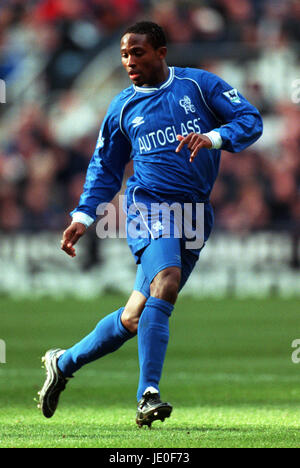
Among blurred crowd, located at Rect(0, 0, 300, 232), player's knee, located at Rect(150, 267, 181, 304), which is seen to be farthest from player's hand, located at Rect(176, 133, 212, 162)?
blurred crowd, located at Rect(0, 0, 300, 232)

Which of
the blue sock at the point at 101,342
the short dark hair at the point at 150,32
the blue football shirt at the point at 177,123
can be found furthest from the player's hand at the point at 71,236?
the short dark hair at the point at 150,32

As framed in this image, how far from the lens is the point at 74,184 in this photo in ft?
56.4

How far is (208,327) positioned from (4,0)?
1051cm

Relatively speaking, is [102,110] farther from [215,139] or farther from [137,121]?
[215,139]

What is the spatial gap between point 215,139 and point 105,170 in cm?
86

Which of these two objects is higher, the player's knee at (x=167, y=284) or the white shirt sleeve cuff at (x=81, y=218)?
the white shirt sleeve cuff at (x=81, y=218)

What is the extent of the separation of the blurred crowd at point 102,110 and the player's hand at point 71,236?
1021cm

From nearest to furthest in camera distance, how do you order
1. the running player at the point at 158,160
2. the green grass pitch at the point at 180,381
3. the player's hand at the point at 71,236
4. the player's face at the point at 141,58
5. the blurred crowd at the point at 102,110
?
the green grass pitch at the point at 180,381 < the running player at the point at 158,160 < the player's face at the point at 141,58 < the player's hand at the point at 71,236 < the blurred crowd at the point at 102,110

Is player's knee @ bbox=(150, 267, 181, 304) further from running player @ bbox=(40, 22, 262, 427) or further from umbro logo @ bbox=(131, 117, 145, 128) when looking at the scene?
umbro logo @ bbox=(131, 117, 145, 128)

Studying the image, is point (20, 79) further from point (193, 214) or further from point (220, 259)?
point (193, 214)

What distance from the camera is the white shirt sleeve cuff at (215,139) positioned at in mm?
5016

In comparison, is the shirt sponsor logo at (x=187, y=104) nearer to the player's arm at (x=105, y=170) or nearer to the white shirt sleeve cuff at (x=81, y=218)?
the player's arm at (x=105, y=170)

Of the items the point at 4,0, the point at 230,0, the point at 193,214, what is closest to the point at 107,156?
the point at 193,214

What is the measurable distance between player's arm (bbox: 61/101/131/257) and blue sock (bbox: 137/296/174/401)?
0.73 metres
